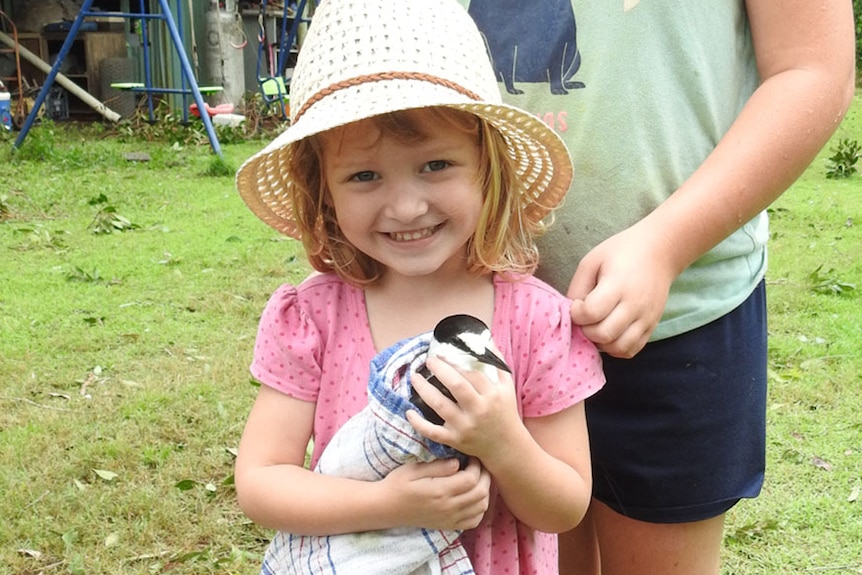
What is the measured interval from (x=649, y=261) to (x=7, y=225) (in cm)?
523

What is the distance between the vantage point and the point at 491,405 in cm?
111

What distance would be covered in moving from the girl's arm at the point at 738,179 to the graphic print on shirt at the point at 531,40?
273 mm

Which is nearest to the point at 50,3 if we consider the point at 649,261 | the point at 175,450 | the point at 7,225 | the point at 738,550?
the point at 7,225

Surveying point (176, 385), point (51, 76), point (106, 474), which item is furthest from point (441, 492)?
point (51, 76)

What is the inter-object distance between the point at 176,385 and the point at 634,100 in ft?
8.04

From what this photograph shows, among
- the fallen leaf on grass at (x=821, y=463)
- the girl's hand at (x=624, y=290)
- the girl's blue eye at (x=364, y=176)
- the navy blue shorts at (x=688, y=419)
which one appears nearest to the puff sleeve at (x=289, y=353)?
the girl's blue eye at (x=364, y=176)

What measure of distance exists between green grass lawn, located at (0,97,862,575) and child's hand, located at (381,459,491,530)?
142 centimetres

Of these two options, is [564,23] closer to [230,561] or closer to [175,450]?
[230,561]

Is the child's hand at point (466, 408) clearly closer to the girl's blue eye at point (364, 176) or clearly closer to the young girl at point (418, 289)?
the young girl at point (418, 289)

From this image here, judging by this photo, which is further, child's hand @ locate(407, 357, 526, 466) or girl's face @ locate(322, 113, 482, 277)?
girl's face @ locate(322, 113, 482, 277)

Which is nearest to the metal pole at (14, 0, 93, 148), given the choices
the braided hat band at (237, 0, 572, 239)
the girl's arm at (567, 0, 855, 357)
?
the braided hat band at (237, 0, 572, 239)

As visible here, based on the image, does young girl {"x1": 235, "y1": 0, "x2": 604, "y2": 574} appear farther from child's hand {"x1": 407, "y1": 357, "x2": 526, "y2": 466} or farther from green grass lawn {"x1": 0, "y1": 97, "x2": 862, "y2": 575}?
green grass lawn {"x1": 0, "y1": 97, "x2": 862, "y2": 575}

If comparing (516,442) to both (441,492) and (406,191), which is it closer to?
(441,492)

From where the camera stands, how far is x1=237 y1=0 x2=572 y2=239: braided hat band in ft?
3.97
